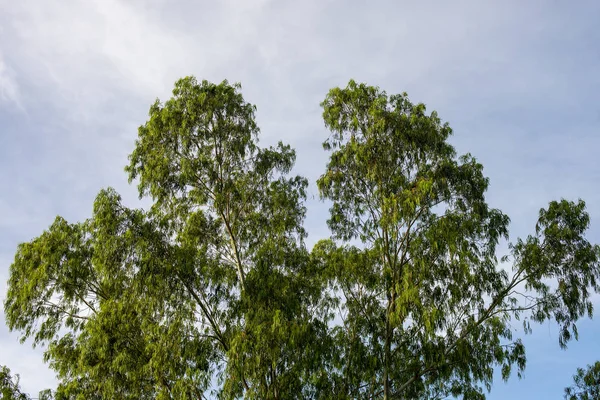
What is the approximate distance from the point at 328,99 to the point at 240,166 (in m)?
3.02

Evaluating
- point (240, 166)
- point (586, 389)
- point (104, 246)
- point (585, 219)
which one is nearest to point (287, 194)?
point (240, 166)

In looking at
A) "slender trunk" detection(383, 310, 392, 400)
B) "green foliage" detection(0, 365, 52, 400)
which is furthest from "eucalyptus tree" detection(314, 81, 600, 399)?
"green foliage" detection(0, 365, 52, 400)

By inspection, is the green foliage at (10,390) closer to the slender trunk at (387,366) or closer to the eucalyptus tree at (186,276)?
the eucalyptus tree at (186,276)

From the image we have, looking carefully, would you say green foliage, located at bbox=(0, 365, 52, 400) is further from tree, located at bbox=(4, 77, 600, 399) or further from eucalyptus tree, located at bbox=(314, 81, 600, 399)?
eucalyptus tree, located at bbox=(314, 81, 600, 399)

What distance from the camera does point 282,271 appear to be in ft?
52.9

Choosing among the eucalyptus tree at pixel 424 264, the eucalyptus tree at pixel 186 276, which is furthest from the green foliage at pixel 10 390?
the eucalyptus tree at pixel 424 264

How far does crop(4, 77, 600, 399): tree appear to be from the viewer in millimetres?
14203

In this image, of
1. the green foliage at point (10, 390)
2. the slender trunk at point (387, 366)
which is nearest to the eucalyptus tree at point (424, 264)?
the slender trunk at point (387, 366)

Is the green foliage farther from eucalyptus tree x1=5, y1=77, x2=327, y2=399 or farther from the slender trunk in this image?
the slender trunk

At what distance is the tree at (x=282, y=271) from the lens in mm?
14203

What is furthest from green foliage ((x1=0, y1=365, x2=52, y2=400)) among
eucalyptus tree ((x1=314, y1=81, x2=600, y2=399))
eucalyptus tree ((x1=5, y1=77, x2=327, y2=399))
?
eucalyptus tree ((x1=314, y1=81, x2=600, y2=399))

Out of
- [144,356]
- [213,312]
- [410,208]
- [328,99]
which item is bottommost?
[144,356]

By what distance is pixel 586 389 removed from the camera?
18.3 metres

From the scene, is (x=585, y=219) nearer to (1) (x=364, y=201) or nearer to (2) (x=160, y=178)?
(1) (x=364, y=201)
